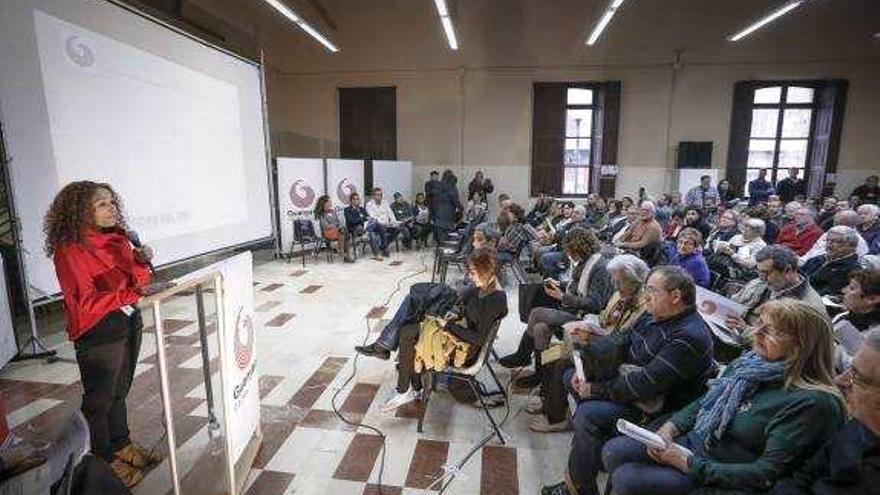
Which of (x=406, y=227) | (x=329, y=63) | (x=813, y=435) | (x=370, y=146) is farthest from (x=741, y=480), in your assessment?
(x=329, y=63)

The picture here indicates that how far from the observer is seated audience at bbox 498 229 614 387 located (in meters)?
2.98

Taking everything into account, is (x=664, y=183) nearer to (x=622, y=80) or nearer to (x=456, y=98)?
(x=622, y=80)

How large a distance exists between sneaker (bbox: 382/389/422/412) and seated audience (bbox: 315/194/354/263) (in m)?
4.57

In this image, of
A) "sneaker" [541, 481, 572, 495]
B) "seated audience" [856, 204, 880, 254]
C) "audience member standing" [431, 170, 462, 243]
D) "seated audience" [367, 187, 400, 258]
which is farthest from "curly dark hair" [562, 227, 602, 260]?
"seated audience" [367, 187, 400, 258]

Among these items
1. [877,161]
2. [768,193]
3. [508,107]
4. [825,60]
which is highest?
[825,60]

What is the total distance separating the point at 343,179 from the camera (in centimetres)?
838

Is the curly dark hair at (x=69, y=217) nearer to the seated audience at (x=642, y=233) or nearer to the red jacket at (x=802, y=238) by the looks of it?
the seated audience at (x=642, y=233)

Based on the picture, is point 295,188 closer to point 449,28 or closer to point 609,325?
point 449,28

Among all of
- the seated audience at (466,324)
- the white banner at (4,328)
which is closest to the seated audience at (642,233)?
the seated audience at (466,324)

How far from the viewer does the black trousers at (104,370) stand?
201 centimetres

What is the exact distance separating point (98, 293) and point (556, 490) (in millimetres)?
2131

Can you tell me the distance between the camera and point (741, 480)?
1.40 metres

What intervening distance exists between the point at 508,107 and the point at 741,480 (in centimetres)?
971

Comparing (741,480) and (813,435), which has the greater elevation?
(813,435)
